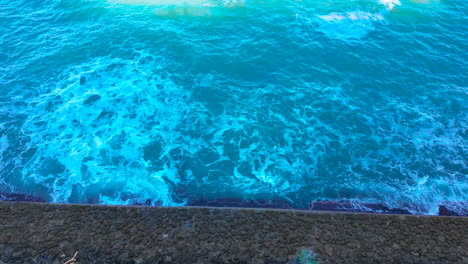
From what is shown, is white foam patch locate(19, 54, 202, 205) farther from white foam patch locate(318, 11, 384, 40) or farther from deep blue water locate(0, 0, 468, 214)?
white foam patch locate(318, 11, 384, 40)

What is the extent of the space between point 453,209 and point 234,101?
40.1 feet

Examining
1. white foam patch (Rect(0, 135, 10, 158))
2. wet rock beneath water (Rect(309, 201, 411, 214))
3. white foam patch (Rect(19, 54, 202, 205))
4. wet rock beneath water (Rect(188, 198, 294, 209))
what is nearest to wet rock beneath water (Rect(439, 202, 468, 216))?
wet rock beneath water (Rect(309, 201, 411, 214))

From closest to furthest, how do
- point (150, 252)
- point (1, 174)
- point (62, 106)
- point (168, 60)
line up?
1. point (150, 252)
2. point (1, 174)
3. point (62, 106)
4. point (168, 60)

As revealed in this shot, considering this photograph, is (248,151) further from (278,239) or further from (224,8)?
(224,8)

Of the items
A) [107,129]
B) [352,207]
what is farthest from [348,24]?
[107,129]

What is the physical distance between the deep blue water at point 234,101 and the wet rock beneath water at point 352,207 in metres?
0.36

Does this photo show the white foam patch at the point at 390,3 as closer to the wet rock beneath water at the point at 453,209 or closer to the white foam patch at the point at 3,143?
the wet rock beneath water at the point at 453,209

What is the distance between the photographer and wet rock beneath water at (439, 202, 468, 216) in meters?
13.4

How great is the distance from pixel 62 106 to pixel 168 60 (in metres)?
7.26

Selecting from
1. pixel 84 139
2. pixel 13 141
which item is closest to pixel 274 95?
pixel 84 139

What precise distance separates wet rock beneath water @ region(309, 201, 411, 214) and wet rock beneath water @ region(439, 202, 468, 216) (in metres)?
1.69

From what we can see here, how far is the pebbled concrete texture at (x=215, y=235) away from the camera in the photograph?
33.5 ft

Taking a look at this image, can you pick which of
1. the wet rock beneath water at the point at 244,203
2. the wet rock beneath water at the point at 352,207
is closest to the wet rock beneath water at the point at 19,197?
the wet rock beneath water at the point at 244,203

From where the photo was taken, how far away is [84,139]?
16.3m
